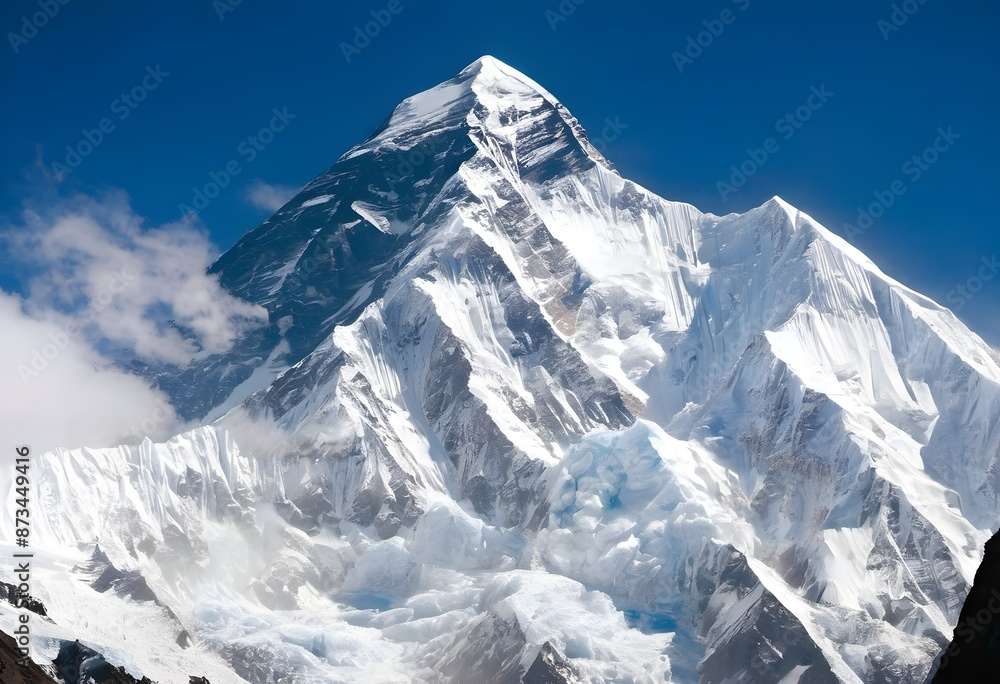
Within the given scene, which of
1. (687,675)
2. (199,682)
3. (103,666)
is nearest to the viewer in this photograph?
(103,666)

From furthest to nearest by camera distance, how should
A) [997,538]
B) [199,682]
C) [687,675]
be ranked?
[687,675] → [199,682] → [997,538]

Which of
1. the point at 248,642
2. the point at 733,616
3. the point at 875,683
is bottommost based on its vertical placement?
the point at 875,683

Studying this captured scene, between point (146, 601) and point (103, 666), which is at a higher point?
point (146, 601)

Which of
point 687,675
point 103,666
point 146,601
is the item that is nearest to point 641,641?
point 687,675

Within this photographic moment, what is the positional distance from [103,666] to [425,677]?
240 ft

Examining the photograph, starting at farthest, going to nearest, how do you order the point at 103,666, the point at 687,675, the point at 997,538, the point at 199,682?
the point at 687,675
the point at 199,682
the point at 103,666
the point at 997,538

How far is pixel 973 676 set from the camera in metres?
14.2

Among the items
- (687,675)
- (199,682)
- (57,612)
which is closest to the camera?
(199,682)

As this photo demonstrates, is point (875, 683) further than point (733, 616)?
No

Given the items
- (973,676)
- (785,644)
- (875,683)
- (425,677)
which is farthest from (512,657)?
(973,676)

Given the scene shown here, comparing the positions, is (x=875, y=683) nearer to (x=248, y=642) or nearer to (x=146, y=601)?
(x=248, y=642)

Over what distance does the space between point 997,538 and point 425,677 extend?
183781 mm

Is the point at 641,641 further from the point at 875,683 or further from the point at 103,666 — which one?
the point at 103,666

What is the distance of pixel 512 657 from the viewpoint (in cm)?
18525
